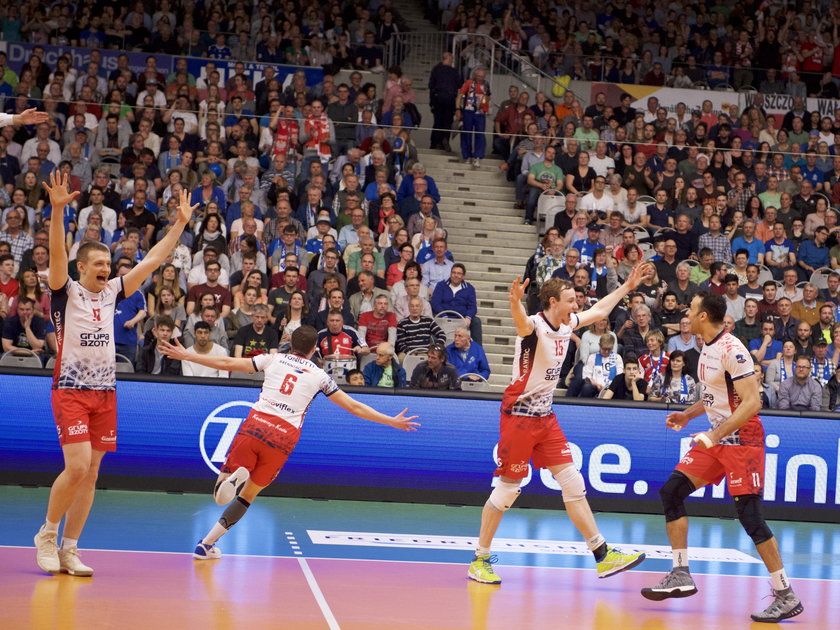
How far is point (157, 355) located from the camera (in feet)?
45.6

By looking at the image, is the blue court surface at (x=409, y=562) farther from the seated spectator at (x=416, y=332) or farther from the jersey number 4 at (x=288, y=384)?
the seated spectator at (x=416, y=332)

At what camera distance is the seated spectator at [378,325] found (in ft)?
49.6

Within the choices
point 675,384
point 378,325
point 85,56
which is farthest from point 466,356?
point 85,56

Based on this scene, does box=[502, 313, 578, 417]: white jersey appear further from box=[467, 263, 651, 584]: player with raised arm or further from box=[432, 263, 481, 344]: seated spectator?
box=[432, 263, 481, 344]: seated spectator

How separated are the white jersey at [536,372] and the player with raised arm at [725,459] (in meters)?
0.98

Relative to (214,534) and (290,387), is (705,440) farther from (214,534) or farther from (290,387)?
(214,534)

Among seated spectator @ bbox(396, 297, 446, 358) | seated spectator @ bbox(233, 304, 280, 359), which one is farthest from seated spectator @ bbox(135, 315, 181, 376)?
seated spectator @ bbox(396, 297, 446, 358)

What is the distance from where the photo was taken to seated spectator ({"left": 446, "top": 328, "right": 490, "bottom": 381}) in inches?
578

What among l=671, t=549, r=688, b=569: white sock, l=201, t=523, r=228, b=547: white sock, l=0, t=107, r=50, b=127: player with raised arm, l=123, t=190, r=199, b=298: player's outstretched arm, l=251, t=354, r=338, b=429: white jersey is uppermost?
l=0, t=107, r=50, b=127: player with raised arm

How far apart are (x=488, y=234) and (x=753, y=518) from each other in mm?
11654

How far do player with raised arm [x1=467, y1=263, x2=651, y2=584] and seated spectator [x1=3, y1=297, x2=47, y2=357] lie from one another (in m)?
7.28

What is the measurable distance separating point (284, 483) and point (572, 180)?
341 inches

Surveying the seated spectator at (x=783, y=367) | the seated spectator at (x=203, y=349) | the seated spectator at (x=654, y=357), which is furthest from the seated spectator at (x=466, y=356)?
the seated spectator at (x=783, y=367)

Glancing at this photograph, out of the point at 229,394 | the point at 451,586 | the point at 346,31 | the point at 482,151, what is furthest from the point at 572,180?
the point at 451,586
